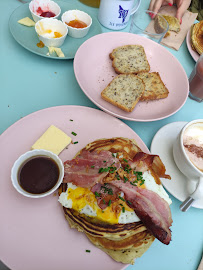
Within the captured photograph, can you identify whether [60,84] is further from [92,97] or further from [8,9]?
[8,9]

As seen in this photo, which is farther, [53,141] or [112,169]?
[53,141]

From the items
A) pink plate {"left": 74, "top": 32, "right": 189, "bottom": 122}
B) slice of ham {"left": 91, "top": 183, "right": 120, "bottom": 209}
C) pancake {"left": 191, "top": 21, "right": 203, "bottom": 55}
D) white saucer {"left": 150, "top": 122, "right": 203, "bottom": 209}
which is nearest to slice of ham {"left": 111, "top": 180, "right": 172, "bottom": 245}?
slice of ham {"left": 91, "top": 183, "right": 120, "bottom": 209}

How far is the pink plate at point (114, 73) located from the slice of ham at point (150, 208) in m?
0.51

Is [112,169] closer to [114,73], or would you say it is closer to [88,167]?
[88,167]

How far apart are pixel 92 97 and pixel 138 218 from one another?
85 centimetres

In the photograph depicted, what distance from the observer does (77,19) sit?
1953 millimetres

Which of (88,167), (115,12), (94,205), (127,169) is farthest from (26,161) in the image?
(115,12)

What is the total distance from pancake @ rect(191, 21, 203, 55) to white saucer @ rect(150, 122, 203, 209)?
0.84m

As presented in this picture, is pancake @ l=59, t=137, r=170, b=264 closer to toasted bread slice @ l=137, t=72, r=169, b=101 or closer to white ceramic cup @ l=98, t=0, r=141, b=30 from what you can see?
toasted bread slice @ l=137, t=72, r=169, b=101

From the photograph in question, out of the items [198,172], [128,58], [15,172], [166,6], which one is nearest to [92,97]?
[128,58]

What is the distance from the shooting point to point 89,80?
5.47 ft

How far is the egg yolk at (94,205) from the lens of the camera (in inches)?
42.6

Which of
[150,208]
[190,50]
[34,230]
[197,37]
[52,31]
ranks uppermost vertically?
[197,37]

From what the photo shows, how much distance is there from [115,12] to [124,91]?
82 cm
